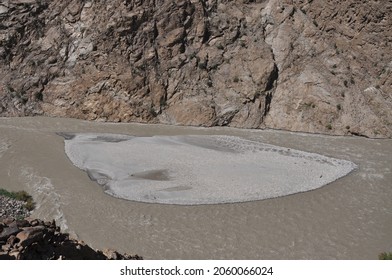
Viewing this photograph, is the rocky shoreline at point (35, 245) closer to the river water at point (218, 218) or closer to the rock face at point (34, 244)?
the rock face at point (34, 244)

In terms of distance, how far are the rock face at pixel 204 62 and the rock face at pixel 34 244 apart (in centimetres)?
1822

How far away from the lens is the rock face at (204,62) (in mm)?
26672

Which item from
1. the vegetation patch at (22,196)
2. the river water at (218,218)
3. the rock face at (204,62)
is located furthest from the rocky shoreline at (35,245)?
the rock face at (204,62)

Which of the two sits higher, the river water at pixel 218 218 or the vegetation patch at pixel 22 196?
the river water at pixel 218 218

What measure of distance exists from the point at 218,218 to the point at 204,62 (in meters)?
16.0

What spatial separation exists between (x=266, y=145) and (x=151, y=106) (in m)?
8.44

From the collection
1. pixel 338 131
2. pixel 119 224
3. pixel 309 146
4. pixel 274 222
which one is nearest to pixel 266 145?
pixel 309 146

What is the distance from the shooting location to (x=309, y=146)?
22344mm

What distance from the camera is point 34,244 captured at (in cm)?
779

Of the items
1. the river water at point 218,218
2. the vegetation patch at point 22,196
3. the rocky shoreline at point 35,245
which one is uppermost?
the rocky shoreline at point 35,245

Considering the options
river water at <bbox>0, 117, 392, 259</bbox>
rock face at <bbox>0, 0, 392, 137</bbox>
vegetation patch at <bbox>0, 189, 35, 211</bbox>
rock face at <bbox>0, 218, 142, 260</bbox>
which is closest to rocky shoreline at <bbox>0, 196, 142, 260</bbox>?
rock face at <bbox>0, 218, 142, 260</bbox>

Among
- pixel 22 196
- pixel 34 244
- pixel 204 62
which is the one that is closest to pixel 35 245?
pixel 34 244

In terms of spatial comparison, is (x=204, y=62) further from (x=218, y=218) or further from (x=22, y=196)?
(x=22, y=196)

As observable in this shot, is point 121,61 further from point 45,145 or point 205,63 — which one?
point 45,145
